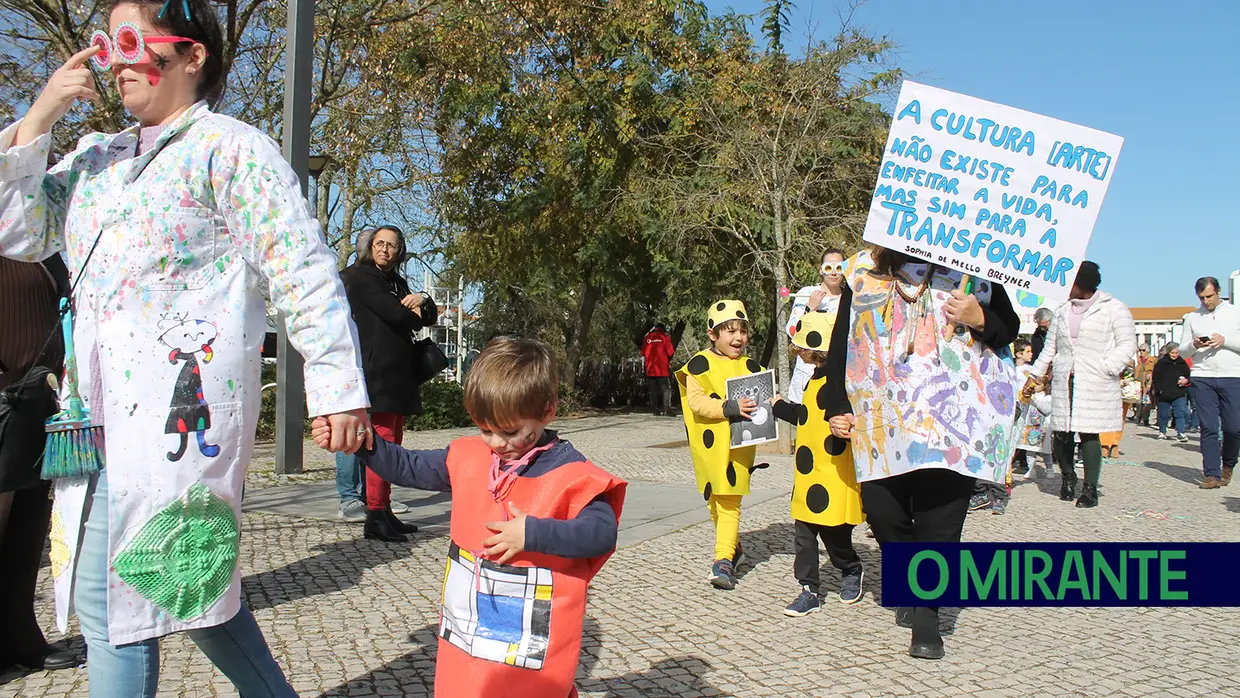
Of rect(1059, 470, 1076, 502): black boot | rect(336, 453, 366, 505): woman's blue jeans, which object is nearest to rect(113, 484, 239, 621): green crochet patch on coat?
rect(336, 453, 366, 505): woman's blue jeans

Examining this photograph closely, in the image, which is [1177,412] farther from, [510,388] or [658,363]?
[510,388]

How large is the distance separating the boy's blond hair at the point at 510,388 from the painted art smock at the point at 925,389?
2.04 meters

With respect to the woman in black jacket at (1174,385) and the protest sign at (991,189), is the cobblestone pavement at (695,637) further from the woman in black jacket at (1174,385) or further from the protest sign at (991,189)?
the woman in black jacket at (1174,385)

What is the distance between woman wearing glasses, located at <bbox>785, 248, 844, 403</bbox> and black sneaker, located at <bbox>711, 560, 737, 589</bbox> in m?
1.19

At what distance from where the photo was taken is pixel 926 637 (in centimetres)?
399

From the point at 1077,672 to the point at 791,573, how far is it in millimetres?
1850

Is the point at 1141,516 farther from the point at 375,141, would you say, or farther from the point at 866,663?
the point at 375,141

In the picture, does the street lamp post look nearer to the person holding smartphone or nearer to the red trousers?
the red trousers

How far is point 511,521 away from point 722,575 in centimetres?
307

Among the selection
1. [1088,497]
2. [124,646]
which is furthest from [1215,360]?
[124,646]

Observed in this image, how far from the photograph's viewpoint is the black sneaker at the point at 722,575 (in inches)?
200

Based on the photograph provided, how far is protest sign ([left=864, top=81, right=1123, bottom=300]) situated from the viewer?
12.9 ft

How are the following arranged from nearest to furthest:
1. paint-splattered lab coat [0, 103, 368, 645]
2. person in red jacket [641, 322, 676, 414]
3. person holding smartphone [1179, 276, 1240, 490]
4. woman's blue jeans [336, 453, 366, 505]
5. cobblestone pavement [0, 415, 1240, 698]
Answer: paint-splattered lab coat [0, 103, 368, 645]
cobblestone pavement [0, 415, 1240, 698]
woman's blue jeans [336, 453, 366, 505]
person holding smartphone [1179, 276, 1240, 490]
person in red jacket [641, 322, 676, 414]

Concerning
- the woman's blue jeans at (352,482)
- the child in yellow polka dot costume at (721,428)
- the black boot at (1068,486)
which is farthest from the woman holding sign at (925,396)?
the black boot at (1068,486)
